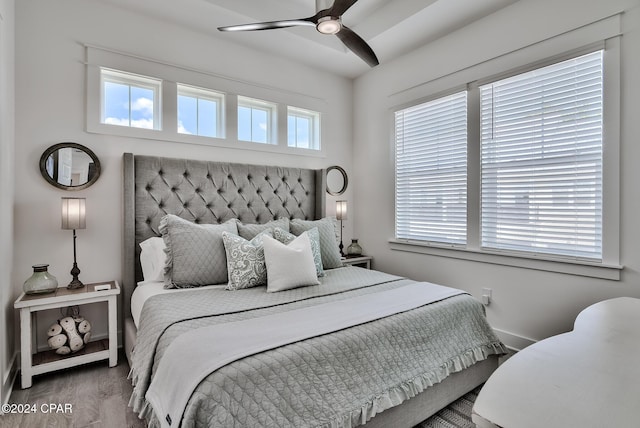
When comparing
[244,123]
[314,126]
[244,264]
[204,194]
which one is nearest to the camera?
[244,264]

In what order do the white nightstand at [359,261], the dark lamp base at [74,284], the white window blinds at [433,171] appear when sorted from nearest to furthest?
the dark lamp base at [74,284], the white window blinds at [433,171], the white nightstand at [359,261]

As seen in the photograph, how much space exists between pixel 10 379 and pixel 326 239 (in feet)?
7.60

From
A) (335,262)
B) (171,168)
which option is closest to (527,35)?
(335,262)

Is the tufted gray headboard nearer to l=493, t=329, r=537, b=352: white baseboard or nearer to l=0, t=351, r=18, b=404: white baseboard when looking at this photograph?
l=0, t=351, r=18, b=404: white baseboard

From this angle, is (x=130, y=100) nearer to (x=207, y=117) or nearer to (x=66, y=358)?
(x=207, y=117)

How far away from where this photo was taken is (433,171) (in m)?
3.23

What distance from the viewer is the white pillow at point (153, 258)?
2.40 metres

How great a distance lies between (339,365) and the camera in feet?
4.45

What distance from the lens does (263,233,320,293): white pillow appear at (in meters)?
2.17

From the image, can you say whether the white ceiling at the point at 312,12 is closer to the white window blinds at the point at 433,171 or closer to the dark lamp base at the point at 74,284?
the white window blinds at the point at 433,171

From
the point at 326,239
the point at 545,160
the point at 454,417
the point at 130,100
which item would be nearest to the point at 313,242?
the point at 326,239

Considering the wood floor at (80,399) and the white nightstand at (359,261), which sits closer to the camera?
the wood floor at (80,399)

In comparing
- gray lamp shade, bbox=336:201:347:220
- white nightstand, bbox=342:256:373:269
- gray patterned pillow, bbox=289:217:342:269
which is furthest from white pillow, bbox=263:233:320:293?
gray lamp shade, bbox=336:201:347:220

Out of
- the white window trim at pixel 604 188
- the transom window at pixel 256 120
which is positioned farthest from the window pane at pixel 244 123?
the white window trim at pixel 604 188
